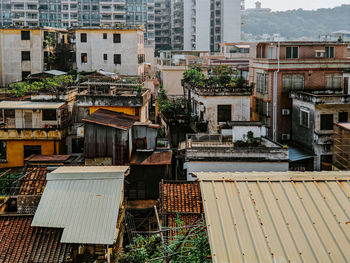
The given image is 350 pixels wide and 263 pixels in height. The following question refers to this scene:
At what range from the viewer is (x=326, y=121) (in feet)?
99.6

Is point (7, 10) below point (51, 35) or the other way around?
the other way around

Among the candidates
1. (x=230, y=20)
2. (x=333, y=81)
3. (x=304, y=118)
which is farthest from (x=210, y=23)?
(x=304, y=118)

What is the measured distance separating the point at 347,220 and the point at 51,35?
50140 millimetres

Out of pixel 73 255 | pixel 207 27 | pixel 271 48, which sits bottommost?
pixel 73 255

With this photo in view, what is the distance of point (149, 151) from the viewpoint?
29.0 meters

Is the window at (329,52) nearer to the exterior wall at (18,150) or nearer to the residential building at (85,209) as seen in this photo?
the exterior wall at (18,150)

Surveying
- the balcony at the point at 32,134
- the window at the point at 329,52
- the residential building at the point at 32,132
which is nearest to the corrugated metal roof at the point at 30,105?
the residential building at the point at 32,132

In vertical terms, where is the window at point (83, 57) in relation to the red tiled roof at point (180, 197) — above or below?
above

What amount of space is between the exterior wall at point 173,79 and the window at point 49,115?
1764cm

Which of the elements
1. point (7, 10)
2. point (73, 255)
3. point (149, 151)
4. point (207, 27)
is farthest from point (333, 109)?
point (7, 10)

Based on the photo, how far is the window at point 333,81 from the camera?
116ft

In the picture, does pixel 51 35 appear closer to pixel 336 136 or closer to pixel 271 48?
pixel 271 48

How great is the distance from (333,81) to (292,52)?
12.6 ft

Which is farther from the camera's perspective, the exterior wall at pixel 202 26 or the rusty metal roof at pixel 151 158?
the exterior wall at pixel 202 26
